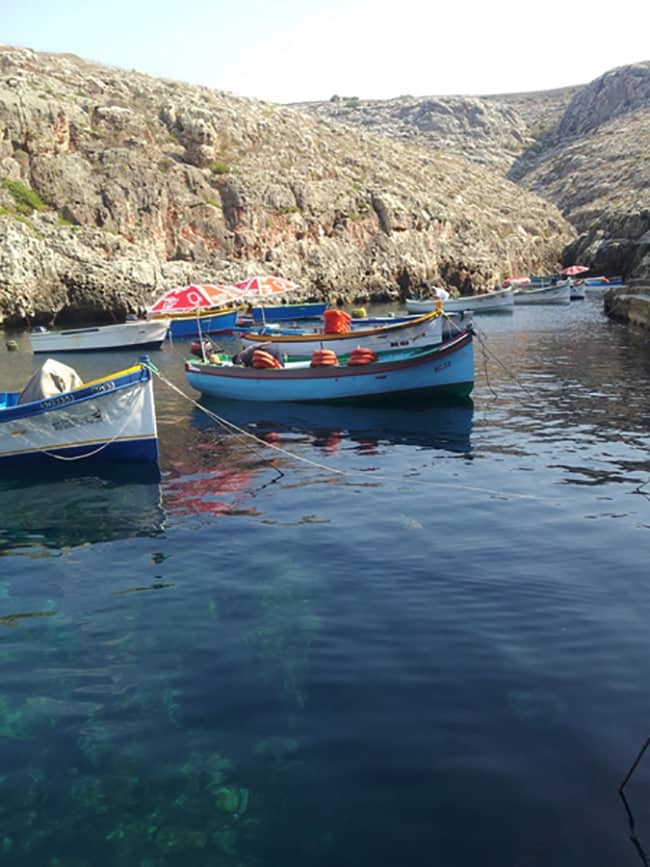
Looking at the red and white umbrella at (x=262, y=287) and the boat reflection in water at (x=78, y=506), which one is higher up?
the red and white umbrella at (x=262, y=287)

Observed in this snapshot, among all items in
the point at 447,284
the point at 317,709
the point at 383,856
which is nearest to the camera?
the point at 383,856

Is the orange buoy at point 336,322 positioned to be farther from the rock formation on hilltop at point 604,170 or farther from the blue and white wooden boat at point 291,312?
the blue and white wooden boat at point 291,312

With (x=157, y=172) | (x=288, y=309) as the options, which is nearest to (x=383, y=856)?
(x=288, y=309)

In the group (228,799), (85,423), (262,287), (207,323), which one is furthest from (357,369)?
(207,323)

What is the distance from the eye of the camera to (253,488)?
14.8 metres

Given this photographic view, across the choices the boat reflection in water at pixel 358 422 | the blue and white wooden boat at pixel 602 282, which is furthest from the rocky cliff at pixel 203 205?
the boat reflection in water at pixel 358 422

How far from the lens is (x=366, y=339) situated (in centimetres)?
2939

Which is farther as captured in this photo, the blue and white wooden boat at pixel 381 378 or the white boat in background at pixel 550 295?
the white boat in background at pixel 550 295

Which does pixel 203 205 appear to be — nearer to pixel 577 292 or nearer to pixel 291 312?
pixel 291 312

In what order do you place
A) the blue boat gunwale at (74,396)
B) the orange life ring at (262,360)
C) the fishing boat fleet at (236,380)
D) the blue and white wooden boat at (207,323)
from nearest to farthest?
the blue boat gunwale at (74,396) < the fishing boat fleet at (236,380) < the orange life ring at (262,360) < the blue and white wooden boat at (207,323)

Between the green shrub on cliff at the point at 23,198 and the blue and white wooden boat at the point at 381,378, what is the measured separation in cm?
4928

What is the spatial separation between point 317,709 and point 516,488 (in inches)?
330

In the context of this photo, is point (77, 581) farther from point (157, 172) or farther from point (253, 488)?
point (157, 172)

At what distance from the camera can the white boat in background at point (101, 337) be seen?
4297cm
